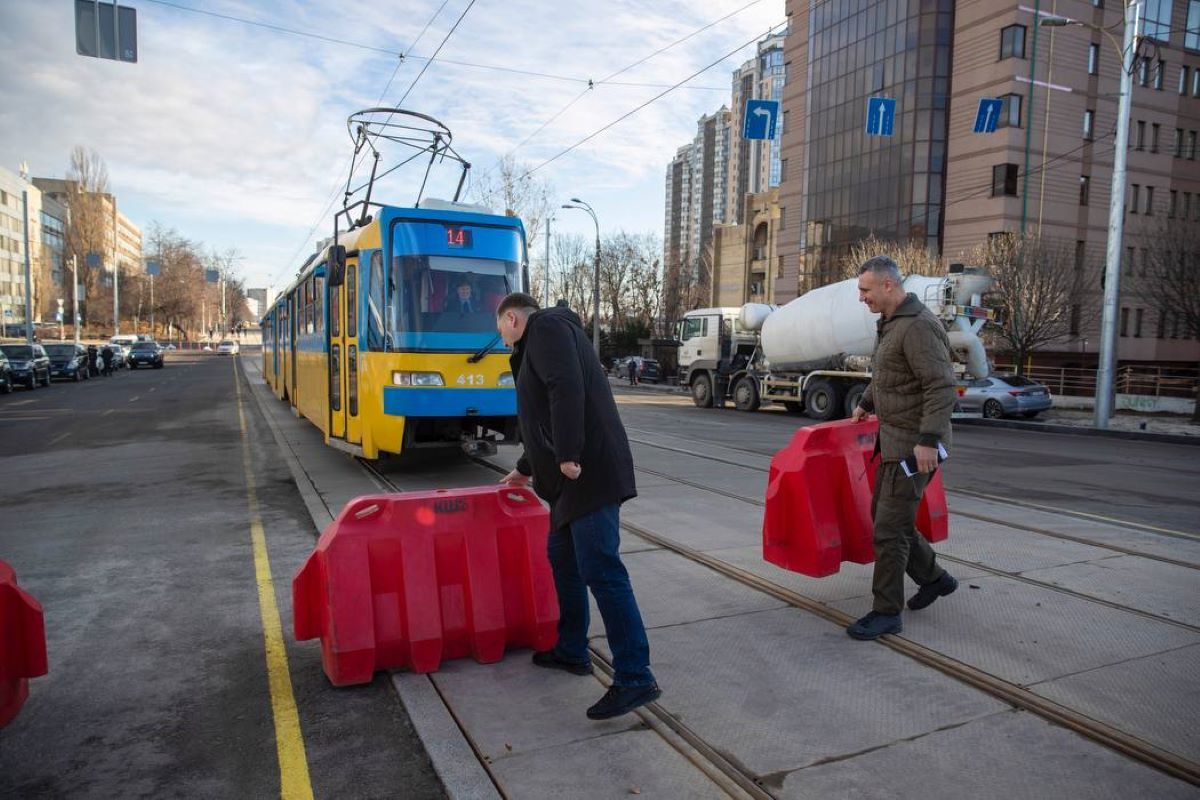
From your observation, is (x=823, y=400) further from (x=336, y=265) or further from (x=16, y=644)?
(x=16, y=644)

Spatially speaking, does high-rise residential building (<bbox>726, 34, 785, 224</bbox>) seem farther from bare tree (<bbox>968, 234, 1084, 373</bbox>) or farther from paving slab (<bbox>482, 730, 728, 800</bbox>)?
paving slab (<bbox>482, 730, 728, 800</bbox>)

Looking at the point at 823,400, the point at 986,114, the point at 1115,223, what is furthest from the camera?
the point at 986,114

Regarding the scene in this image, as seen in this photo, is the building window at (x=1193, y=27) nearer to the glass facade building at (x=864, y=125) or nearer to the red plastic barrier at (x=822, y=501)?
the glass facade building at (x=864, y=125)

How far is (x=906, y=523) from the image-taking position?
4453 mm

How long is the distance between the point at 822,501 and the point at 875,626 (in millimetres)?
917

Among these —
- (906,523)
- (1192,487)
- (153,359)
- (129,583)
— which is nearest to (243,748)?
(129,583)

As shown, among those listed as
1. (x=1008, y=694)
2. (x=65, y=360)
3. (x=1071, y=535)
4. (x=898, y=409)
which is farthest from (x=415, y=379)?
(x=65, y=360)

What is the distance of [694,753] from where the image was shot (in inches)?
128

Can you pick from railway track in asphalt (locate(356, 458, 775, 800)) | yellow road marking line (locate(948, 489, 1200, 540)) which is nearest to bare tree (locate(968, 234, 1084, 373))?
yellow road marking line (locate(948, 489, 1200, 540))

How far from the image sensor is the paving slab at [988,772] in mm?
2967

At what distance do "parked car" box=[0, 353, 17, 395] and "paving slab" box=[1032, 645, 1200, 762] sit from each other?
98.5ft

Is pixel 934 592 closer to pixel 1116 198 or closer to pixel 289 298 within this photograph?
pixel 289 298

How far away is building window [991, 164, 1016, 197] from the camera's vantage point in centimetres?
4194

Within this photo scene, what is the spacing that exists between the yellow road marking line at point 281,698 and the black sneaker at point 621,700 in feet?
3.94
